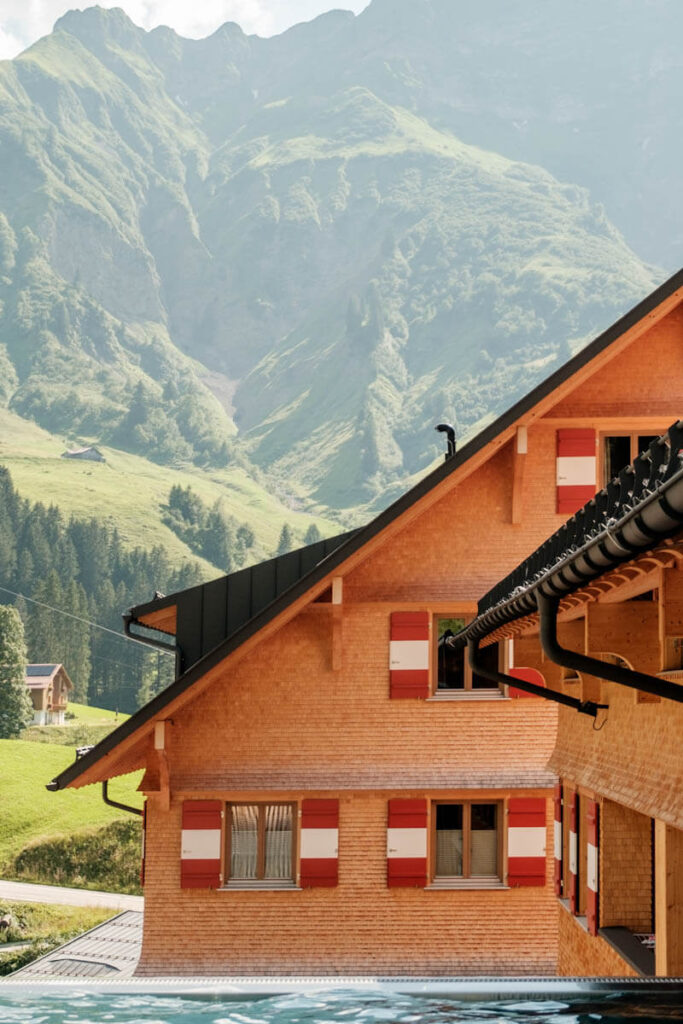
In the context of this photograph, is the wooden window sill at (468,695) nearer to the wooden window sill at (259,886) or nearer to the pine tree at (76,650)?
the wooden window sill at (259,886)

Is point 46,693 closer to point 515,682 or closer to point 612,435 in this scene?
point 612,435

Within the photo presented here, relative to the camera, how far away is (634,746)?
970 cm

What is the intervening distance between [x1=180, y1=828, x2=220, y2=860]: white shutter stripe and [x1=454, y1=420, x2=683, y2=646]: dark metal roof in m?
10.3

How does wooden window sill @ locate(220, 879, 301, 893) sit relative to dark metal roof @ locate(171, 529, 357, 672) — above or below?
below

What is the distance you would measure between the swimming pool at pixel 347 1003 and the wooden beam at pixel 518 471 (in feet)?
36.9

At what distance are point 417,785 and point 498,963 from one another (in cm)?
238

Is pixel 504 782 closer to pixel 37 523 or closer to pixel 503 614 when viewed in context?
pixel 503 614

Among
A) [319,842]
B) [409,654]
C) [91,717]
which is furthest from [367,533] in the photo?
[91,717]

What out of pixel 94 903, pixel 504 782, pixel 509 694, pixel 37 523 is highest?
pixel 37 523

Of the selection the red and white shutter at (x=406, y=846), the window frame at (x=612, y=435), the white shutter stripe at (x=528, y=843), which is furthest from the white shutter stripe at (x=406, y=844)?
the window frame at (x=612, y=435)

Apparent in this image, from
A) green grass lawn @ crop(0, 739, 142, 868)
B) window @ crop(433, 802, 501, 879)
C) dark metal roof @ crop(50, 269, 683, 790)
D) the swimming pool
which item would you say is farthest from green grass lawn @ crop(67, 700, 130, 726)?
the swimming pool

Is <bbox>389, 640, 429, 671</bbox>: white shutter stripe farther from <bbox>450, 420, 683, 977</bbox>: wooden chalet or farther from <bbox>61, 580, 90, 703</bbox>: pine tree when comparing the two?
<bbox>61, 580, 90, 703</bbox>: pine tree

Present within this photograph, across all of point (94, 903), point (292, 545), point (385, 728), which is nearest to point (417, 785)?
point (385, 728)

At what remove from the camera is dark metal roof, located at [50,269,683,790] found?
50.6ft
